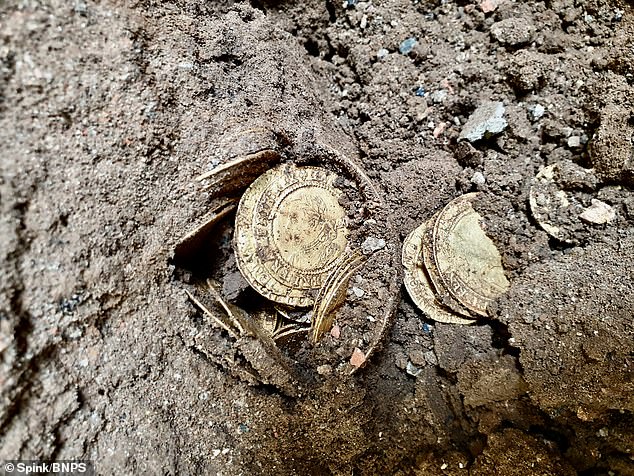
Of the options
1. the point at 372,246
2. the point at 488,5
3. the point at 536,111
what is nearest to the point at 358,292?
the point at 372,246

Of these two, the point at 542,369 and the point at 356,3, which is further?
the point at 356,3

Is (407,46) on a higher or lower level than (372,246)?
higher

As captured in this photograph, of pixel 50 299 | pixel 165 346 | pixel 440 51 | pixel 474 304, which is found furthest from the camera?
pixel 440 51

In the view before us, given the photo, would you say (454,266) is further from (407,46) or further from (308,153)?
(407,46)

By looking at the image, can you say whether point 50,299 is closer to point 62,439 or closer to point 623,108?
point 62,439

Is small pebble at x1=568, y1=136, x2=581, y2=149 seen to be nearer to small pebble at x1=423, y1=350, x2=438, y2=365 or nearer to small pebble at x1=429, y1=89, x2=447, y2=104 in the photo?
small pebble at x1=429, y1=89, x2=447, y2=104

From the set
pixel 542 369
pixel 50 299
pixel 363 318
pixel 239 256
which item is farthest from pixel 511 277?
pixel 50 299
